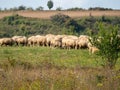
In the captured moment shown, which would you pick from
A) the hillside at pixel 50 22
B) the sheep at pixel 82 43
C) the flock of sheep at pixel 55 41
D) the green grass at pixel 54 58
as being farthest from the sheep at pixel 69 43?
the hillside at pixel 50 22

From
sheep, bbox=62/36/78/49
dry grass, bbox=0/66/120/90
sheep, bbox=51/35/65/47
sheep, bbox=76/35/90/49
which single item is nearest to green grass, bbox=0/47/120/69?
sheep, bbox=76/35/90/49

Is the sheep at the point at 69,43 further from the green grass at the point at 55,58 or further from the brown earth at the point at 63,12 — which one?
the brown earth at the point at 63,12

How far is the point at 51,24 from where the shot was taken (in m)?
79.4

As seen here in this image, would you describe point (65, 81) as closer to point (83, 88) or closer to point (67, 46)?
point (83, 88)

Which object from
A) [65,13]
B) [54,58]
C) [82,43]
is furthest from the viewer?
[65,13]

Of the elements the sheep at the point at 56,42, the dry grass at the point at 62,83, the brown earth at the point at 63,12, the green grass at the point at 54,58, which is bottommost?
the brown earth at the point at 63,12

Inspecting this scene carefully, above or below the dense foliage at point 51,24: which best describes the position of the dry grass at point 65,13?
above

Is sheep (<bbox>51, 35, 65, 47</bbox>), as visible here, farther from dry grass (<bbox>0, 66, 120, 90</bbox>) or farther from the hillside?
dry grass (<bbox>0, 66, 120, 90</bbox>)

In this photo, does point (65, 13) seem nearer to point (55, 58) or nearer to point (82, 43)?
point (82, 43)

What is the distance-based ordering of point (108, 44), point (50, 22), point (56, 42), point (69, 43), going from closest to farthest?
point (108, 44), point (69, 43), point (56, 42), point (50, 22)

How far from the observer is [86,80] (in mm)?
11414

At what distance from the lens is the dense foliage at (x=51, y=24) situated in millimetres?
75062

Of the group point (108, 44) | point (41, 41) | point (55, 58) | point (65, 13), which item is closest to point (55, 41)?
point (41, 41)

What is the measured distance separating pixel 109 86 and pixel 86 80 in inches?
32.3
